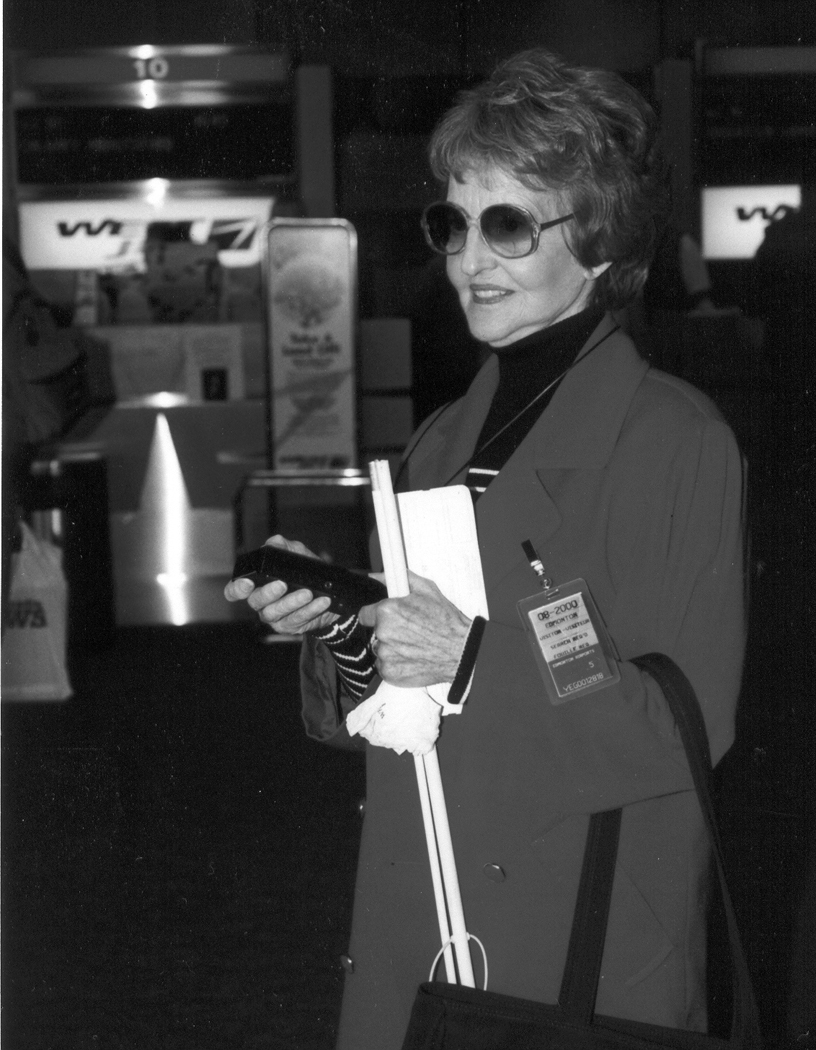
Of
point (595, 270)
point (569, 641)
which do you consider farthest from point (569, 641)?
point (595, 270)

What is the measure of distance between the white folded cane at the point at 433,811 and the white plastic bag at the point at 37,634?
2500 mm

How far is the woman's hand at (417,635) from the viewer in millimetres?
1271

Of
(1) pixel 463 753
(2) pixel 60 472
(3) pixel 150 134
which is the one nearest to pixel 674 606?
(1) pixel 463 753

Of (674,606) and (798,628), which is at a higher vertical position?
(674,606)

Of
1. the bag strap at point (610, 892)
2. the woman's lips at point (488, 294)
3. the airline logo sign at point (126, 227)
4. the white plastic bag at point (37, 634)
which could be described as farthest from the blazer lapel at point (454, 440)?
the airline logo sign at point (126, 227)

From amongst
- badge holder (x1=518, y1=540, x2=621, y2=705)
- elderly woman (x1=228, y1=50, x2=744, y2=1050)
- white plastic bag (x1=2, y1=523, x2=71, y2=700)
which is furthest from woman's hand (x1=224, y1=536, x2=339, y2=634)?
white plastic bag (x1=2, y1=523, x2=71, y2=700)

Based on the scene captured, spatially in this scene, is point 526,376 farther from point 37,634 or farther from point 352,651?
point 37,634

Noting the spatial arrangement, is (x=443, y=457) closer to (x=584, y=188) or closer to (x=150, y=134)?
(x=584, y=188)

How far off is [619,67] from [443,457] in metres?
0.99

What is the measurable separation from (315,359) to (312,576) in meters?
4.25

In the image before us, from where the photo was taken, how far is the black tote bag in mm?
1216

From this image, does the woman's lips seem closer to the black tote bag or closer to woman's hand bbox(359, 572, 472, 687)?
woman's hand bbox(359, 572, 472, 687)

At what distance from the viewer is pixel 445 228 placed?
4.79 feet

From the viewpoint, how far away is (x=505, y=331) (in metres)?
1.45
